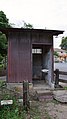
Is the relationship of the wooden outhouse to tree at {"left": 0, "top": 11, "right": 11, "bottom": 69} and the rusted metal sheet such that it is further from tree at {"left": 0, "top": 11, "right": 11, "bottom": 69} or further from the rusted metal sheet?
tree at {"left": 0, "top": 11, "right": 11, "bottom": 69}

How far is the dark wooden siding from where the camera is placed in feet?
33.5

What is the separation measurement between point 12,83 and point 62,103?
3709mm

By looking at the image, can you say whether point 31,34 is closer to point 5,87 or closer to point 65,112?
point 5,87

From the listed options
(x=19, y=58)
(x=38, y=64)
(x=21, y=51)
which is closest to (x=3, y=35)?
(x=38, y=64)

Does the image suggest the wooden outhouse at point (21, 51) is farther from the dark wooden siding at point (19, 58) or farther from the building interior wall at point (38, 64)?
the building interior wall at point (38, 64)

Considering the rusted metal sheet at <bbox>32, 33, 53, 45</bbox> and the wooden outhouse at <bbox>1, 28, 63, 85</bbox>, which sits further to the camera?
the rusted metal sheet at <bbox>32, 33, 53, 45</bbox>

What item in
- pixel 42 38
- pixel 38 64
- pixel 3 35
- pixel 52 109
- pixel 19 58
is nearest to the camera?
pixel 52 109

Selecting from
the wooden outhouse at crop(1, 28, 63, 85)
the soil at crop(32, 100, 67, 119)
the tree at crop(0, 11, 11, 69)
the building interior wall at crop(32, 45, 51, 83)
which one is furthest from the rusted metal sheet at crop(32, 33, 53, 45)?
the tree at crop(0, 11, 11, 69)

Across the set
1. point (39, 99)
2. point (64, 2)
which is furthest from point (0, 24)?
point (39, 99)

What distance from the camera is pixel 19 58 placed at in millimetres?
10242

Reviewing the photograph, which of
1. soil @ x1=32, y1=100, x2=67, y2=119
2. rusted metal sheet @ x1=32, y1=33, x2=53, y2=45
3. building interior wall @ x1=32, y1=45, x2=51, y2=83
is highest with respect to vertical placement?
rusted metal sheet @ x1=32, y1=33, x2=53, y2=45

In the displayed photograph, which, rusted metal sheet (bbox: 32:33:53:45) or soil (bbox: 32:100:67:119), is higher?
rusted metal sheet (bbox: 32:33:53:45)

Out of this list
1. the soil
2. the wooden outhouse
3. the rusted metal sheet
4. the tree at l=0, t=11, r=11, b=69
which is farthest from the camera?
the tree at l=0, t=11, r=11, b=69

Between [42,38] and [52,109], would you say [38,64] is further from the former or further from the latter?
[52,109]
